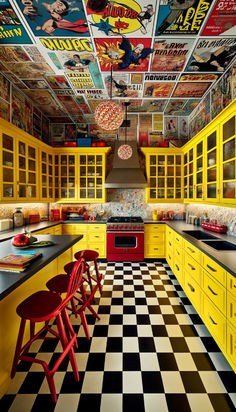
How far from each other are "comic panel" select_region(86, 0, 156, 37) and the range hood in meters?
2.38

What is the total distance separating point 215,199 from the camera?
2.53 meters

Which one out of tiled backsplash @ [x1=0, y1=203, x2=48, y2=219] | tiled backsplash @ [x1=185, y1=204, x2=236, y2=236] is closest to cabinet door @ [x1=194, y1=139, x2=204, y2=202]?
tiled backsplash @ [x1=185, y1=204, x2=236, y2=236]

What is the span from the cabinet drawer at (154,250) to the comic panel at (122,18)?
11.5 ft

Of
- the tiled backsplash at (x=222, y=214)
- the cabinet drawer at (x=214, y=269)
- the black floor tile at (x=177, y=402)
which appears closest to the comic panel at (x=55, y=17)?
the cabinet drawer at (x=214, y=269)

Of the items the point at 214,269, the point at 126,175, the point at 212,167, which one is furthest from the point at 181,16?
the point at 126,175

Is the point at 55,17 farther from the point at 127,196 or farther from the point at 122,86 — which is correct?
the point at 127,196

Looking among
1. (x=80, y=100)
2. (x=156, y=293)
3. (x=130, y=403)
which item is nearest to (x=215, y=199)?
(x=156, y=293)

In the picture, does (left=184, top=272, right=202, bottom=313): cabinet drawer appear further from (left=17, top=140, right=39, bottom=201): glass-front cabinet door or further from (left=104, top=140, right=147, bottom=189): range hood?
(left=17, top=140, right=39, bottom=201): glass-front cabinet door

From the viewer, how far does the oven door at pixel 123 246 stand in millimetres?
4035

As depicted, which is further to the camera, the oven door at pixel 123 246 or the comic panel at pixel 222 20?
the oven door at pixel 123 246

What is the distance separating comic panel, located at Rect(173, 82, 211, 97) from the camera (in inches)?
120

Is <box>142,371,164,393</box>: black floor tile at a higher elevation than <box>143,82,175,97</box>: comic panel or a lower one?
lower

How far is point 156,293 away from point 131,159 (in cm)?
289

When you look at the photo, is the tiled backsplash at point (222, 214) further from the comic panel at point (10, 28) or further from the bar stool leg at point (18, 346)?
the comic panel at point (10, 28)
